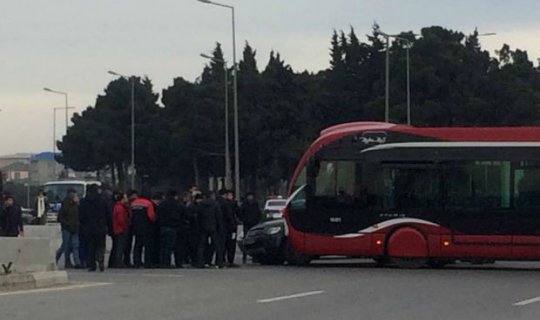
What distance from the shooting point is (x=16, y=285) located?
21234mm

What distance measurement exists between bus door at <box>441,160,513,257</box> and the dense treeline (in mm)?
39203

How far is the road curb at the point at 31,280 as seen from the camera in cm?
2106

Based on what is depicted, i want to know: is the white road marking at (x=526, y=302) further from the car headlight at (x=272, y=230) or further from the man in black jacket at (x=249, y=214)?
the man in black jacket at (x=249, y=214)

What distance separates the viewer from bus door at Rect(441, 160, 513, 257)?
85.3 ft

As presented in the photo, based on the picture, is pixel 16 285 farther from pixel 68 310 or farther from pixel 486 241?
pixel 486 241

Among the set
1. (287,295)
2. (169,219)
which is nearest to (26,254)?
(169,219)

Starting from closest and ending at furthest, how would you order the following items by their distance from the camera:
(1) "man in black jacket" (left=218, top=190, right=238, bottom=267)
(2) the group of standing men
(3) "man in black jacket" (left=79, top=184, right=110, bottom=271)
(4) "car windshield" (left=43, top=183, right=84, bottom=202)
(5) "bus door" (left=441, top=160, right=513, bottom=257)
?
A: (3) "man in black jacket" (left=79, top=184, right=110, bottom=271) → (2) the group of standing men → (5) "bus door" (left=441, top=160, right=513, bottom=257) → (1) "man in black jacket" (left=218, top=190, right=238, bottom=267) → (4) "car windshield" (left=43, top=183, right=84, bottom=202)

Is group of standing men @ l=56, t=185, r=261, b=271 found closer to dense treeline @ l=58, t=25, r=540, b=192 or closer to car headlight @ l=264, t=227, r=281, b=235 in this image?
car headlight @ l=264, t=227, r=281, b=235

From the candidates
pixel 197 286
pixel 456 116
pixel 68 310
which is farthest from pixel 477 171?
pixel 456 116

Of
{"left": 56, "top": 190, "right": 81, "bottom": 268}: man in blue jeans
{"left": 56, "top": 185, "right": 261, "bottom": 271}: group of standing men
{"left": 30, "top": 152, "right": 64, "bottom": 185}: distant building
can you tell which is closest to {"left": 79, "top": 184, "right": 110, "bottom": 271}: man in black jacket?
{"left": 56, "top": 185, "right": 261, "bottom": 271}: group of standing men

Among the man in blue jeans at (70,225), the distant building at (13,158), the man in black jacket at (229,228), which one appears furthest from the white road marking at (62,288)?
the distant building at (13,158)

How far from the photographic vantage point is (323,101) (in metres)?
74.4

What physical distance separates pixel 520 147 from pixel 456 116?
43954 millimetres

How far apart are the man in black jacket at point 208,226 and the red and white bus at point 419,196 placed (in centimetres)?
166
